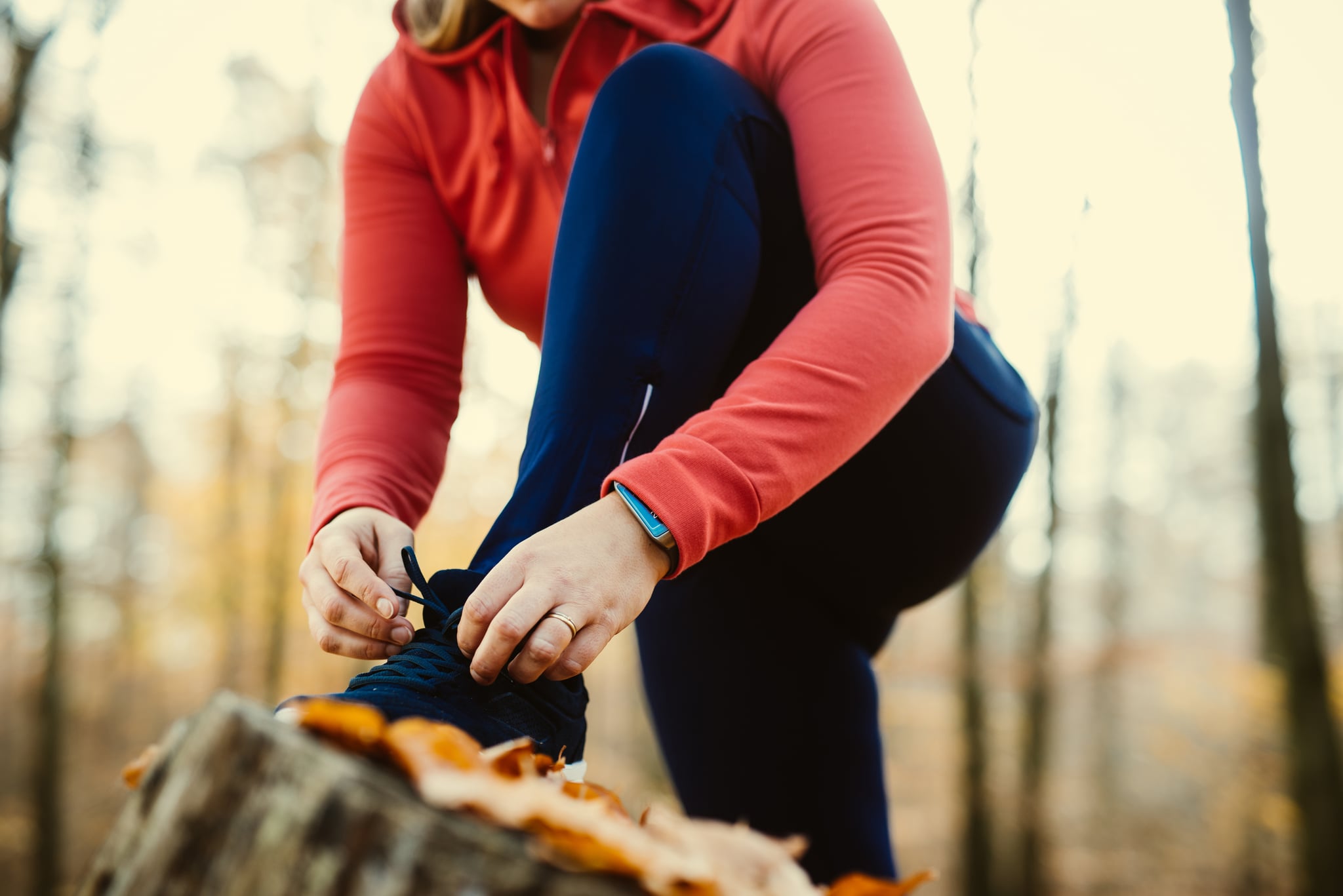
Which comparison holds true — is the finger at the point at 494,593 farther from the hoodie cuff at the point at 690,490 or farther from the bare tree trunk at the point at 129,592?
the bare tree trunk at the point at 129,592

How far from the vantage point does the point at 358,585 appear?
807mm

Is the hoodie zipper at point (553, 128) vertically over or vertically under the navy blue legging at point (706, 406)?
over

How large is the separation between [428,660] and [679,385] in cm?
35

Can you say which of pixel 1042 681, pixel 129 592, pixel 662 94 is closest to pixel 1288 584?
pixel 1042 681

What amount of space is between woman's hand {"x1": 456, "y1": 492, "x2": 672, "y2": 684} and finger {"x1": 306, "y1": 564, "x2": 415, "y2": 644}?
0.15 meters

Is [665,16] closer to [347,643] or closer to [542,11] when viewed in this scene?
[542,11]

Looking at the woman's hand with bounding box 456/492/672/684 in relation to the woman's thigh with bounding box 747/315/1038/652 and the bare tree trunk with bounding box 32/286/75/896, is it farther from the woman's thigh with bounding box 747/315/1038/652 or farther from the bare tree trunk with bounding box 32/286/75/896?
the bare tree trunk with bounding box 32/286/75/896

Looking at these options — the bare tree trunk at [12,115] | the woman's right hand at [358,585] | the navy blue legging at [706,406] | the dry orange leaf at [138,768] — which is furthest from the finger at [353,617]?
the bare tree trunk at [12,115]

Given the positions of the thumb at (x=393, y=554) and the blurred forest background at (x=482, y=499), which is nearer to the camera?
the thumb at (x=393, y=554)

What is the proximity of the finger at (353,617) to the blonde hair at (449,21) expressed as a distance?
2.57 feet

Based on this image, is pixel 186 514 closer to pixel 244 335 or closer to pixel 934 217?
pixel 244 335

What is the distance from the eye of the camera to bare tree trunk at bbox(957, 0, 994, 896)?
6.74 m

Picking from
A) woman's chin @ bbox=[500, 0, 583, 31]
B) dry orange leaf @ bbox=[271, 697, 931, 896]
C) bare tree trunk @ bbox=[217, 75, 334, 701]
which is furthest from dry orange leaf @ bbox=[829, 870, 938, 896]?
bare tree trunk @ bbox=[217, 75, 334, 701]

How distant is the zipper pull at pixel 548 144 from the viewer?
113 cm
